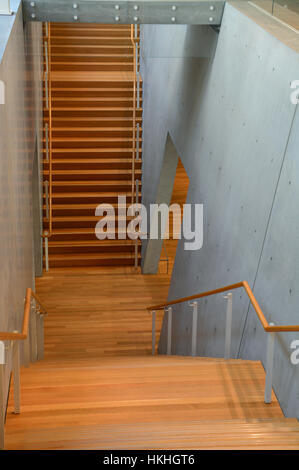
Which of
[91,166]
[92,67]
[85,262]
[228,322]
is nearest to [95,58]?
[92,67]

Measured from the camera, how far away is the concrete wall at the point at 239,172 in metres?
4.02

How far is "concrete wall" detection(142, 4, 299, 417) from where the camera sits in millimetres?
4020

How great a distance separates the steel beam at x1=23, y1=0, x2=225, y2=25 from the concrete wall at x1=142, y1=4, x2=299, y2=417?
0.65 feet

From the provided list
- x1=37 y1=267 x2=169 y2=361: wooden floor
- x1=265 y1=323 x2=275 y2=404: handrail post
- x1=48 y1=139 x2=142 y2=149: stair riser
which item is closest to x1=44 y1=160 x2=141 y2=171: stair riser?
x1=48 y1=139 x2=142 y2=149: stair riser

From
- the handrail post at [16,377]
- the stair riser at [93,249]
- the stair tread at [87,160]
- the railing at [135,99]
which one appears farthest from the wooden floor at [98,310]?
the handrail post at [16,377]

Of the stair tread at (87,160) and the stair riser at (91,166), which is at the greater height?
the stair tread at (87,160)

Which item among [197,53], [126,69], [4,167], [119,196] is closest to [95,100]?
[119,196]

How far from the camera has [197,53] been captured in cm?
681

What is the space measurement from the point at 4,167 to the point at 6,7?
1.84 meters

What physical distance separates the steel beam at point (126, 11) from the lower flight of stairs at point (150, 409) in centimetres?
344

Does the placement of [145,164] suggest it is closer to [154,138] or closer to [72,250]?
[154,138]

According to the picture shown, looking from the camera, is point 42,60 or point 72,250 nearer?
point 42,60

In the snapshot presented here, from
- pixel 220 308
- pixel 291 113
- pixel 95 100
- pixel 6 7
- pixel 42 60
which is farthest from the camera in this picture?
pixel 95 100

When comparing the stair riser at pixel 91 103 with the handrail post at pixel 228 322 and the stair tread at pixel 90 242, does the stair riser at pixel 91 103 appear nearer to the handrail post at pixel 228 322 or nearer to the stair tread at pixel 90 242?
the stair tread at pixel 90 242
